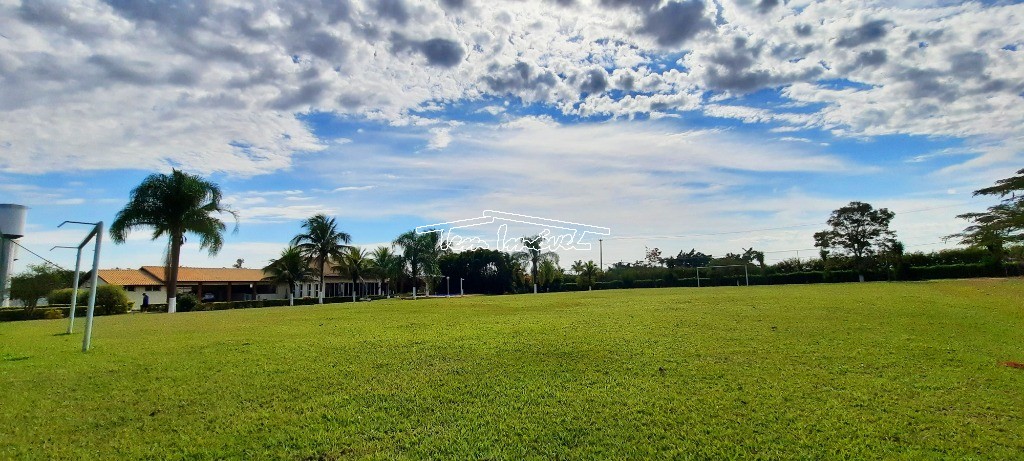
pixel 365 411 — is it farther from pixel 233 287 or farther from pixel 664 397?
pixel 233 287

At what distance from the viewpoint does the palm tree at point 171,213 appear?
28.1 meters

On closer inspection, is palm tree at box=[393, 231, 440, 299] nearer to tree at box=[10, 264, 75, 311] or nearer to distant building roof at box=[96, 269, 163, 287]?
distant building roof at box=[96, 269, 163, 287]

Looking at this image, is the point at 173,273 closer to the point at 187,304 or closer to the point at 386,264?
the point at 187,304

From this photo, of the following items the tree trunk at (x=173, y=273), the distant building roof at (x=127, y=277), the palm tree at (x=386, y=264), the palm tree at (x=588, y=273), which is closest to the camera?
the tree trunk at (x=173, y=273)

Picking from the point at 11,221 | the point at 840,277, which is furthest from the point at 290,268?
the point at 840,277

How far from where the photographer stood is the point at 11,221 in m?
10.9

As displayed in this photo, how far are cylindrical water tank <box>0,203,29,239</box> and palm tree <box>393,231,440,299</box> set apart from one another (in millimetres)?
38624

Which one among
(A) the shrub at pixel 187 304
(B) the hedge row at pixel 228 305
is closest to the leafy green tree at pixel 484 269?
(B) the hedge row at pixel 228 305

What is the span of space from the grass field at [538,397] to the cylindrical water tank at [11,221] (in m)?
2.87

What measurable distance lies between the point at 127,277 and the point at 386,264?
68.0 ft

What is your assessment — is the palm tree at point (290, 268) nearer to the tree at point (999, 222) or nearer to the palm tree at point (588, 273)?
the palm tree at point (588, 273)

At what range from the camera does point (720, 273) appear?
53.0 metres

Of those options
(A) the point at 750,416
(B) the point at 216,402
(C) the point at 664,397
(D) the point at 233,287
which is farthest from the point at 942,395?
(D) the point at 233,287

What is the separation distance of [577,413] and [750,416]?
1.50 metres
